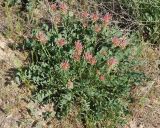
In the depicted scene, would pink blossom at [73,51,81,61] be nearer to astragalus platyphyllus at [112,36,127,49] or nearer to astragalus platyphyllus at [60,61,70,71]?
astragalus platyphyllus at [60,61,70,71]

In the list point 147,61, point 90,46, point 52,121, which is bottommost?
point 52,121

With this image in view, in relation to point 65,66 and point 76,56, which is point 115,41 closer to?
point 76,56

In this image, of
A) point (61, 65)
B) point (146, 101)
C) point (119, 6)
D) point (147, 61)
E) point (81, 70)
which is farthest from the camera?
point (119, 6)

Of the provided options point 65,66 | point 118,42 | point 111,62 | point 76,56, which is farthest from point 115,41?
point 65,66

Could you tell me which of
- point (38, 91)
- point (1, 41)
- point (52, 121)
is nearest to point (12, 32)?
point (1, 41)

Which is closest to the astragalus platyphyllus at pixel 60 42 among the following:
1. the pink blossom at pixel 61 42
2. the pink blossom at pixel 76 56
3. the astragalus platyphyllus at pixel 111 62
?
the pink blossom at pixel 61 42

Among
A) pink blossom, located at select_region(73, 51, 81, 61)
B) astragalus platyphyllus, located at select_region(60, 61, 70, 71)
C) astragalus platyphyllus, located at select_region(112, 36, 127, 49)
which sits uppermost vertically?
astragalus platyphyllus, located at select_region(112, 36, 127, 49)

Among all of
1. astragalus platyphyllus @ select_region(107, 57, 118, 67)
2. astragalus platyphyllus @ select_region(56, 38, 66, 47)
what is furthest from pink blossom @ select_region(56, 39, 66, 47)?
astragalus platyphyllus @ select_region(107, 57, 118, 67)

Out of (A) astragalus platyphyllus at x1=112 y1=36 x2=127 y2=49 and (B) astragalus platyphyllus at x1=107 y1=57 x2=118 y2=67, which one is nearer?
(B) astragalus platyphyllus at x1=107 y1=57 x2=118 y2=67

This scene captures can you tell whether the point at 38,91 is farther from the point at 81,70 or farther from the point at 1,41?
the point at 1,41

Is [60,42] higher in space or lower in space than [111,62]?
higher

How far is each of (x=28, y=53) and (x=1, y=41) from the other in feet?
0.92

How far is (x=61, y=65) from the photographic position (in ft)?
10.3

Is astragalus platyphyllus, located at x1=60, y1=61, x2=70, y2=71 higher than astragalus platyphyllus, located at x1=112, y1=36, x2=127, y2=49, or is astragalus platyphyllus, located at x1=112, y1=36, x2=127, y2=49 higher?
astragalus platyphyllus, located at x1=112, y1=36, x2=127, y2=49
